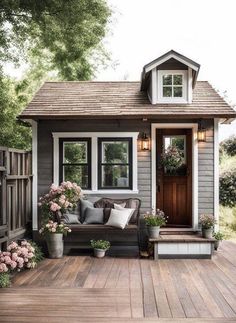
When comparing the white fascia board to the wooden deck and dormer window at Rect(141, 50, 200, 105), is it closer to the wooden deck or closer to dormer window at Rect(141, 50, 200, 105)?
dormer window at Rect(141, 50, 200, 105)

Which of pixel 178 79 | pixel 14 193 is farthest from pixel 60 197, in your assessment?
pixel 178 79

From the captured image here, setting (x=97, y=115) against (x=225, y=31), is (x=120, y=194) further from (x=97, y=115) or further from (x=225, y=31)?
(x=225, y=31)

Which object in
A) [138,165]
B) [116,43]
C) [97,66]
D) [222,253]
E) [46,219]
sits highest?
[116,43]

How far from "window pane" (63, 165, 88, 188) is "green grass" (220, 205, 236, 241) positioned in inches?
173

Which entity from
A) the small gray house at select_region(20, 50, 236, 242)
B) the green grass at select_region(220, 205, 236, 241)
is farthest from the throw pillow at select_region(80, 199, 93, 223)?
the green grass at select_region(220, 205, 236, 241)

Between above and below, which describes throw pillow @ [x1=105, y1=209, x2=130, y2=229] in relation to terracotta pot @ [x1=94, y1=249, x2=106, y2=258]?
above

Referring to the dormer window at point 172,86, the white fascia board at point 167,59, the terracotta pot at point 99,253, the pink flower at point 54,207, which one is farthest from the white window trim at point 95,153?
the white fascia board at point 167,59

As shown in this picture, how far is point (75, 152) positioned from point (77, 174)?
517 millimetres

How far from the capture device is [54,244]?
25.7 ft

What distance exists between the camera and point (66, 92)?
9.85 m

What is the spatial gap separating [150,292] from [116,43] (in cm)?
1631

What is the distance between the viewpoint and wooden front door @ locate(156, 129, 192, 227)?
9.16 m

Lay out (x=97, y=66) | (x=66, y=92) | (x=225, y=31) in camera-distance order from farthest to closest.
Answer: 1. (x=225, y=31)
2. (x=97, y=66)
3. (x=66, y=92)

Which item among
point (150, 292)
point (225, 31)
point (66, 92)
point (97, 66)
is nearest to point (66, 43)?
point (97, 66)
